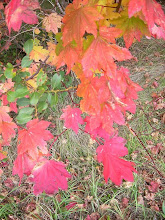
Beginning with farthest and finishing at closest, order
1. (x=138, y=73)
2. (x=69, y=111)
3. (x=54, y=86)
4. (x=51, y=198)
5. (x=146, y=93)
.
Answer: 1. (x=138, y=73)
2. (x=146, y=93)
3. (x=51, y=198)
4. (x=69, y=111)
5. (x=54, y=86)

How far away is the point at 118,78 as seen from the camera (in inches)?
40.8

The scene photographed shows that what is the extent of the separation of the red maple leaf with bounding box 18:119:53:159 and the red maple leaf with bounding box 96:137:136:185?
0.36 m

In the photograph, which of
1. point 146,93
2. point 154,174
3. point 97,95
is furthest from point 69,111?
point 146,93

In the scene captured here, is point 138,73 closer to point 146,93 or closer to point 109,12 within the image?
point 146,93

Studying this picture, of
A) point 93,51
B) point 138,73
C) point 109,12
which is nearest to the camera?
point 93,51

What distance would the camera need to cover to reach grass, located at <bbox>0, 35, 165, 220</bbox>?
4.99 ft

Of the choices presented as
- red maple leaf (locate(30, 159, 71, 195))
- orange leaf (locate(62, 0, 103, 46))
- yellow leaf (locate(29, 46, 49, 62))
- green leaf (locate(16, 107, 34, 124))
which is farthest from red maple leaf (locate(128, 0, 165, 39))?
yellow leaf (locate(29, 46, 49, 62))

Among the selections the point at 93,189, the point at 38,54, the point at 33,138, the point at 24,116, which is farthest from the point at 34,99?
the point at 93,189

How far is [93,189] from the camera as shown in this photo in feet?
5.18

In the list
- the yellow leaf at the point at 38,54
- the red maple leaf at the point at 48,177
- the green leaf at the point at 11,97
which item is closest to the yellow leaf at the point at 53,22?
the yellow leaf at the point at 38,54

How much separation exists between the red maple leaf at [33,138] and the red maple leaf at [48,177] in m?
0.14

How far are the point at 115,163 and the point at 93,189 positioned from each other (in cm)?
53

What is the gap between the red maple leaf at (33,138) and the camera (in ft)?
3.54

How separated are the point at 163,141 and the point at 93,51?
52.3 inches
